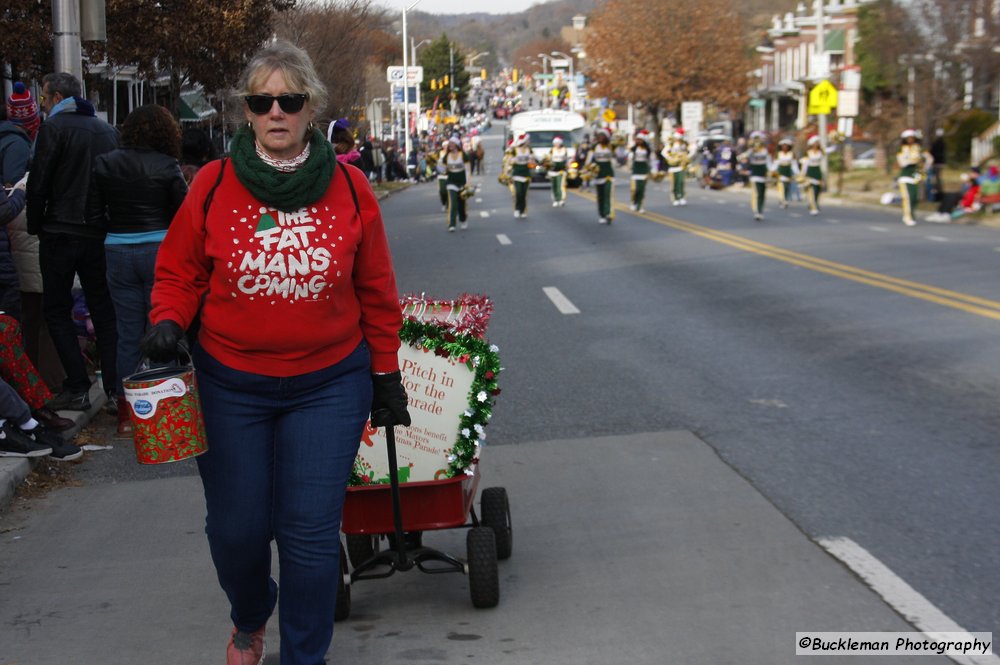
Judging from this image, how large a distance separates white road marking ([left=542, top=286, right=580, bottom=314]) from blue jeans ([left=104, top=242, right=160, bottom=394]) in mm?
6445

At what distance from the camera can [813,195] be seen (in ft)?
98.5

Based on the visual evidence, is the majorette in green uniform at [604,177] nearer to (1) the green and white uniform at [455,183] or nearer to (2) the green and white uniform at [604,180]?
(2) the green and white uniform at [604,180]

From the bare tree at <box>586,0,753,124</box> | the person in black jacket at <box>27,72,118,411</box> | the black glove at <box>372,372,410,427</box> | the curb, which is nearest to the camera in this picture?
the black glove at <box>372,372,410,427</box>

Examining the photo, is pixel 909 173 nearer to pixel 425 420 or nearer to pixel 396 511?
pixel 425 420

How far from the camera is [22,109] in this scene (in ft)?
30.0

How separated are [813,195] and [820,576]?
85.0 feet

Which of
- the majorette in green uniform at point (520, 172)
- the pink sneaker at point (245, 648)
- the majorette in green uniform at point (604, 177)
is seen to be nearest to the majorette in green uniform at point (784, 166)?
the majorette in green uniform at point (604, 177)

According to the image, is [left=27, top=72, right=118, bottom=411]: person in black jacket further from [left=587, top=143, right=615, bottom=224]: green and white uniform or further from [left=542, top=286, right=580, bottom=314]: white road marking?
[left=587, top=143, right=615, bottom=224]: green and white uniform

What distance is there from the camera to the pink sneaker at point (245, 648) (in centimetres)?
420

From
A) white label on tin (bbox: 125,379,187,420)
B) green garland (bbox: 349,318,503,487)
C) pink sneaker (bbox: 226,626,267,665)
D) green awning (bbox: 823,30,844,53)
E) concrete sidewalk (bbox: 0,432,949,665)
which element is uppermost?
green awning (bbox: 823,30,844,53)

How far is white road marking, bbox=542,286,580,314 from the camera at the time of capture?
1373cm

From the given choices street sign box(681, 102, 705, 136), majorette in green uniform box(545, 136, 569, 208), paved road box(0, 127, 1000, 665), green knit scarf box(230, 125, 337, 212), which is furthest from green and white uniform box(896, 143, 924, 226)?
street sign box(681, 102, 705, 136)

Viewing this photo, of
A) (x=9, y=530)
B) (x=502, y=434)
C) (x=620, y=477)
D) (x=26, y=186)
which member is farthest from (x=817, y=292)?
(x=9, y=530)

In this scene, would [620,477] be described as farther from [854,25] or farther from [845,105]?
[854,25]
